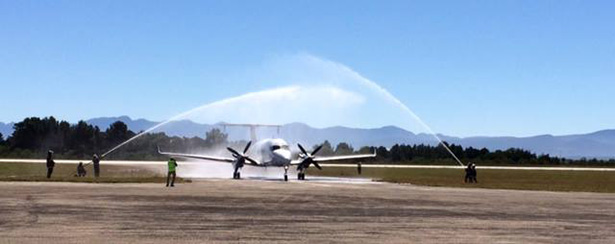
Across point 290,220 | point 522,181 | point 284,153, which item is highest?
point 284,153

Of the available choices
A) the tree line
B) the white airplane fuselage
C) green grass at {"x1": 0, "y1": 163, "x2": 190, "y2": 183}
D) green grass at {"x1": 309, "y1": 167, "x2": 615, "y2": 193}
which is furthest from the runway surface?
the tree line

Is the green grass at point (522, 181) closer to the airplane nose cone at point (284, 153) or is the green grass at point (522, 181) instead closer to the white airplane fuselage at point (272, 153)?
the airplane nose cone at point (284, 153)

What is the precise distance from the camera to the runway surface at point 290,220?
1848 cm

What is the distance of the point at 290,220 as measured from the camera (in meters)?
23.0

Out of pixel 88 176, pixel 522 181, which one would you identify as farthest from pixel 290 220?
pixel 522 181

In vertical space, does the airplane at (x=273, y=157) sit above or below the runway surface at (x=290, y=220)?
above

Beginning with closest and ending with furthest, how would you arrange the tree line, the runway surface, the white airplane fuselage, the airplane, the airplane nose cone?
the runway surface → the airplane → the airplane nose cone → the white airplane fuselage → the tree line

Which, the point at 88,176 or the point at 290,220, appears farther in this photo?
the point at 88,176

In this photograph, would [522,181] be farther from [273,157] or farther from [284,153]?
[273,157]

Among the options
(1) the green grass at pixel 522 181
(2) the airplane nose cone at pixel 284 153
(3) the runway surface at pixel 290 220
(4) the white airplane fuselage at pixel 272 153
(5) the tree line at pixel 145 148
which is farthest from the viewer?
(5) the tree line at pixel 145 148

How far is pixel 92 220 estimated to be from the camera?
2194 cm

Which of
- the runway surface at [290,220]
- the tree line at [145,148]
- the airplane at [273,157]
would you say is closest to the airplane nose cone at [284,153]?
the airplane at [273,157]

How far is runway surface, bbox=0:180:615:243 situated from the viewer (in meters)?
18.5

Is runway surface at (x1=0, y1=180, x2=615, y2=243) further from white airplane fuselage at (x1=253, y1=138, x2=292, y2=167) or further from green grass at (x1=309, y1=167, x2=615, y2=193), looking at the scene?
white airplane fuselage at (x1=253, y1=138, x2=292, y2=167)
